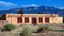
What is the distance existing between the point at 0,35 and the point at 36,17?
4906cm

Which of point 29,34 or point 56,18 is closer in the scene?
point 29,34

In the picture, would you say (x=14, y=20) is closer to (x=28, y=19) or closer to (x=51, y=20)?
(x=28, y=19)

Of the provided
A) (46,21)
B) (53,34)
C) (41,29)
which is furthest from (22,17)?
(53,34)

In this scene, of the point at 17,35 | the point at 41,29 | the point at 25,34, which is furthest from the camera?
the point at 41,29

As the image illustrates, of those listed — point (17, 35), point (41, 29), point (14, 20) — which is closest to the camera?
point (17, 35)

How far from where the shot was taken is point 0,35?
24.9m

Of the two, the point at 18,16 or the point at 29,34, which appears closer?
the point at 29,34

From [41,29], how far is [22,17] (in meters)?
44.1

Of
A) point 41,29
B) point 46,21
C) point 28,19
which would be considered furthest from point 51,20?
point 41,29

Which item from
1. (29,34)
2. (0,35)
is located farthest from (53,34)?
(0,35)

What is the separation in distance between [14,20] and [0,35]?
4716 centimetres

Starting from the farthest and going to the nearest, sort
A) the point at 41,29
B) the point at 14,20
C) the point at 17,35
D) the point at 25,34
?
the point at 14,20 < the point at 41,29 < the point at 17,35 < the point at 25,34

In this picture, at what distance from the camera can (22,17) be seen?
73.1 metres

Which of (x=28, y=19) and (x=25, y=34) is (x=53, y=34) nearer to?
(x=25, y=34)
